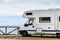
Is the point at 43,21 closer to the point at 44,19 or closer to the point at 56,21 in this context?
the point at 44,19

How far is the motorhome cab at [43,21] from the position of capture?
2016 centimetres

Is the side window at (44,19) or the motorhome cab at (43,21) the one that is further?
the side window at (44,19)

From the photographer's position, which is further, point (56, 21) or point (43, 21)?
point (43, 21)

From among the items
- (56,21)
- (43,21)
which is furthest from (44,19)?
(56,21)

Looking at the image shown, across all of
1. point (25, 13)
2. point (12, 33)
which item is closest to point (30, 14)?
point (25, 13)

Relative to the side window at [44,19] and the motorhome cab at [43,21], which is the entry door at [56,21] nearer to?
the motorhome cab at [43,21]

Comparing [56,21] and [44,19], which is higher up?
[44,19]

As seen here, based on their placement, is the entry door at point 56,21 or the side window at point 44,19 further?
the side window at point 44,19

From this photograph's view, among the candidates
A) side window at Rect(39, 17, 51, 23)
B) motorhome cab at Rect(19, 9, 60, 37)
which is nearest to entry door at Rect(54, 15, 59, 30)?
motorhome cab at Rect(19, 9, 60, 37)

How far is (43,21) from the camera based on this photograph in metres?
20.5

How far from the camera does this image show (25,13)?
2062cm

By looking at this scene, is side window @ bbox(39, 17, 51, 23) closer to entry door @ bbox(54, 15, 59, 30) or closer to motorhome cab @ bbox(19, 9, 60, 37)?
motorhome cab @ bbox(19, 9, 60, 37)

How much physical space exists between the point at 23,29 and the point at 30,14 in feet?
5.53

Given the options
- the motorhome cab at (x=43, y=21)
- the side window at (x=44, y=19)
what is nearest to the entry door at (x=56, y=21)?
the motorhome cab at (x=43, y=21)
